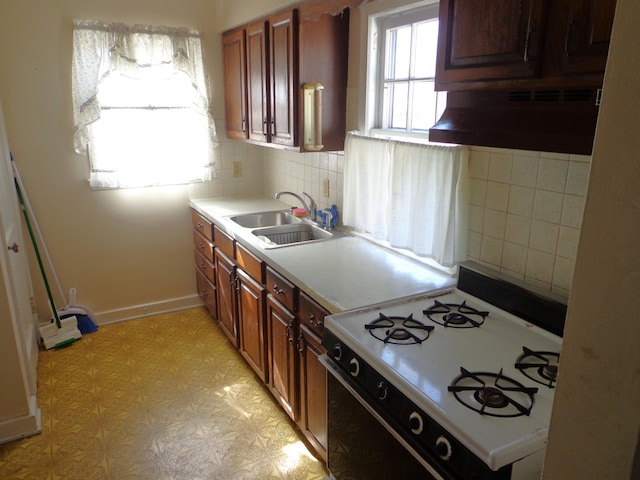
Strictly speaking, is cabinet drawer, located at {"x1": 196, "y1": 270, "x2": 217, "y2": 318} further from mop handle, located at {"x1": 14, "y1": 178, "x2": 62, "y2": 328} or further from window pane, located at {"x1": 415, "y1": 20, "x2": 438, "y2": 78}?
window pane, located at {"x1": 415, "y1": 20, "x2": 438, "y2": 78}

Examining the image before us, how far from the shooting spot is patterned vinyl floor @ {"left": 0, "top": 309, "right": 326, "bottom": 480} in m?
2.18

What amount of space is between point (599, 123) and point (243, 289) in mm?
2378

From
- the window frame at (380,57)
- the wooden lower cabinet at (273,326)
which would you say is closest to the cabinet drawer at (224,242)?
the wooden lower cabinet at (273,326)

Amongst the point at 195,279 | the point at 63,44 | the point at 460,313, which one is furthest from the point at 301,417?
the point at 63,44

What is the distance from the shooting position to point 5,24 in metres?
2.92

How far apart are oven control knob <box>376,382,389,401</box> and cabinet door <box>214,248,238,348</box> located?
64.8 inches

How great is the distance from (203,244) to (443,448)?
2675mm

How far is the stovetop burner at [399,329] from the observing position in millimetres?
1513

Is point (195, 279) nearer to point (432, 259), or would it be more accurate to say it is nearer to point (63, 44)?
point (63, 44)

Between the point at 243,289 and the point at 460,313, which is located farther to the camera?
the point at 243,289

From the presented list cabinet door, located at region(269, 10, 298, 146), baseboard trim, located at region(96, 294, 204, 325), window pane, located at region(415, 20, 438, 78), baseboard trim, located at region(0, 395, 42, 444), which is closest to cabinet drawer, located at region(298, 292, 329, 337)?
cabinet door, located at region(269, 10, 298, 146)

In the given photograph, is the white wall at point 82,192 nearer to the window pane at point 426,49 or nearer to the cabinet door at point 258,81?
the cabinet door at point 258,81

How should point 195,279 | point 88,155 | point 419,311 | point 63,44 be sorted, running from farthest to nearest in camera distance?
point 195,279
point 88,155
point 63,44
point 419,311

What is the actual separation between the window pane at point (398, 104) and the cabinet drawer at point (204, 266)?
1.70 meters
